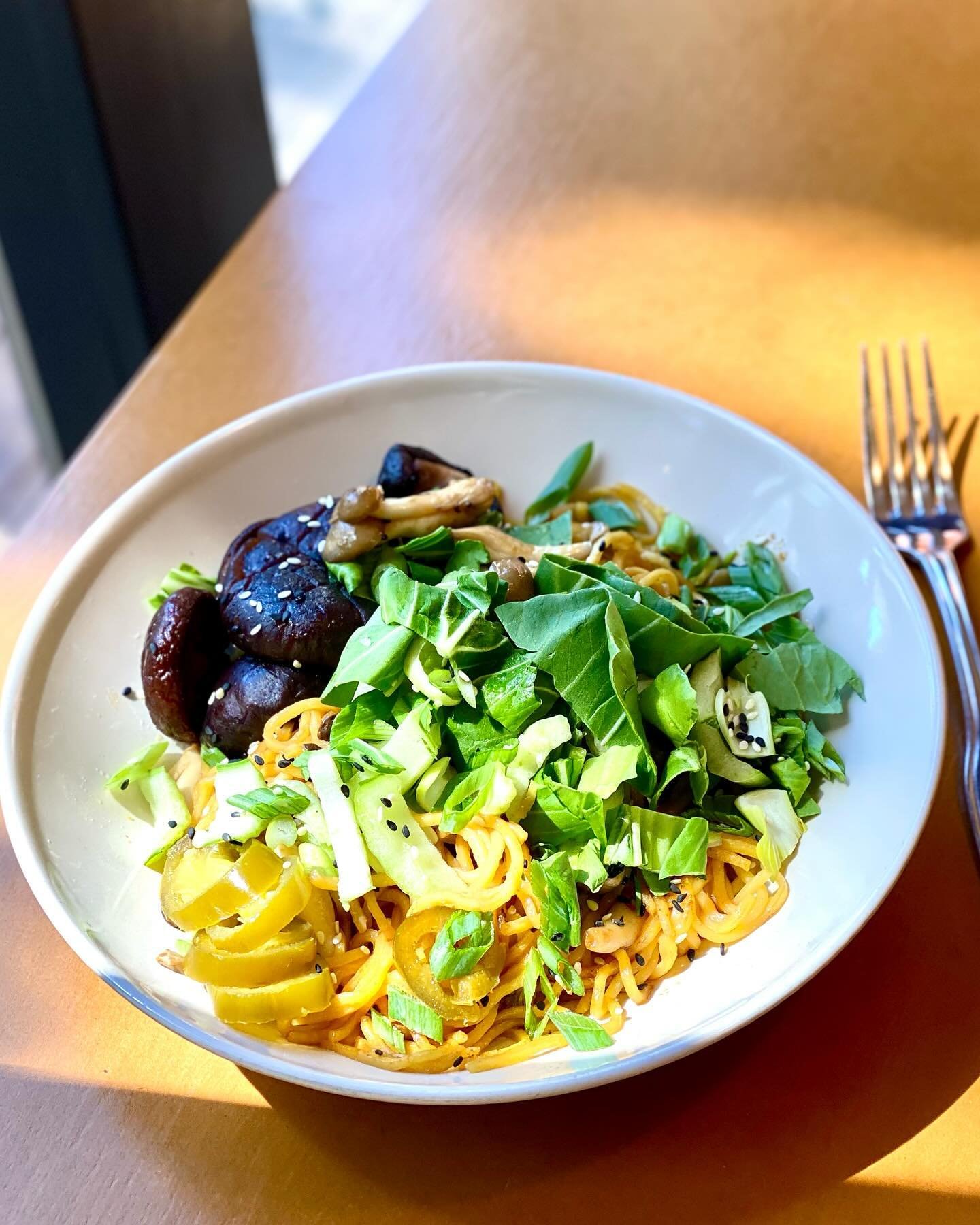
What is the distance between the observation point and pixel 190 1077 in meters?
1.37

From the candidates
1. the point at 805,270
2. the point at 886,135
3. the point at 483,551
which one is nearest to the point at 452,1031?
the point at 483,551

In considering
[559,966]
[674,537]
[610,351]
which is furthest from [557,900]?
[610,351]

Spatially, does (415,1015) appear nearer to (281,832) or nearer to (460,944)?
(460,944)

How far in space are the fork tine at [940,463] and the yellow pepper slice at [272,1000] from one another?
4.55 ft

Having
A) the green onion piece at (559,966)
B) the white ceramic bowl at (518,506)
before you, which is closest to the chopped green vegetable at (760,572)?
the white ceramic bowl at (518,506)

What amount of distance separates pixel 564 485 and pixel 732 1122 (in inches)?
41.6

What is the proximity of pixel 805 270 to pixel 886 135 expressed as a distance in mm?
620

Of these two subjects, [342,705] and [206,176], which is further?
[206,176]

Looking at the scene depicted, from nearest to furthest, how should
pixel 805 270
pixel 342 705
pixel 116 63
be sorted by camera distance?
pixel 342 705 < pixel 805 270 < pixel 116 63

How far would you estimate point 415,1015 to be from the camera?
4.29 feet

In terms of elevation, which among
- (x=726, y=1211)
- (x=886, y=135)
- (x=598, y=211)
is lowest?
(x=726, y=1211)

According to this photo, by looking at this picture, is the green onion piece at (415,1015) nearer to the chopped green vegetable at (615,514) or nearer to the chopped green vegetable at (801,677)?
the chopped green vegetable at (801,677)

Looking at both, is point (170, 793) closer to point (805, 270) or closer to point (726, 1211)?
point (726, 1211)

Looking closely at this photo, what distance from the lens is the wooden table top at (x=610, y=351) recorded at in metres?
1.28
